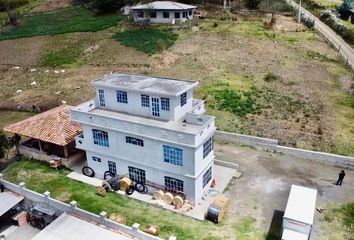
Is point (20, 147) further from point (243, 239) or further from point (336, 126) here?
point (336, 126)

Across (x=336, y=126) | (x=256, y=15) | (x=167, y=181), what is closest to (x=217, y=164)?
(x=167, y=181)

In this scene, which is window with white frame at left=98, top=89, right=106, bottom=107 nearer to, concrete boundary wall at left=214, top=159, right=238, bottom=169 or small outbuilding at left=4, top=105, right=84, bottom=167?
small outbuilding at left=4, top=105, right=84, bottom=167

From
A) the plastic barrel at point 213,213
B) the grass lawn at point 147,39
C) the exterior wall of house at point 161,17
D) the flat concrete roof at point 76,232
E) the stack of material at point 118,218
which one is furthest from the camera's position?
the exterior wall of house at point 161,17

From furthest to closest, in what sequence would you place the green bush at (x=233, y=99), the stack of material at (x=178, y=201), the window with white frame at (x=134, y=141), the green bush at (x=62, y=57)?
1. the green bush at (x=62, y=57)
2. the green bush at (x=233, y=99)
3. the window with white frame at (x=134, y=141)
4. the stack of material at (x=178, y=201)

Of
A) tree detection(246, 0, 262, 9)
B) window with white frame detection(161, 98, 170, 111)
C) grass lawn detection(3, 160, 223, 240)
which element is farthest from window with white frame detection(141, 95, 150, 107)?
tree detection(246, 0, 262, 9)

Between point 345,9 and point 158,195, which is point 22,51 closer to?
point 158,195

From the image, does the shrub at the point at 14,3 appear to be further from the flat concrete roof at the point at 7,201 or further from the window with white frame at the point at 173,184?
the window with white frame at the point at 173,184

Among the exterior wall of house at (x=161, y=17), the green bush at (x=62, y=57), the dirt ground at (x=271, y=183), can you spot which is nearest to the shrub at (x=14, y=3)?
the exterior wall of house at (x=161, y=17)
